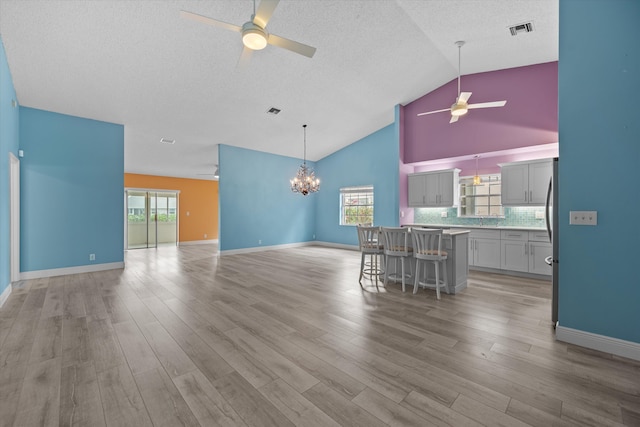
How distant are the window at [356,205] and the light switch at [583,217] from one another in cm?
584

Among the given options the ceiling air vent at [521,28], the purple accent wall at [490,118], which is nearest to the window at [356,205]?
the purple accent wall at [490,118]

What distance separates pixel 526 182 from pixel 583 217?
3.11 meters

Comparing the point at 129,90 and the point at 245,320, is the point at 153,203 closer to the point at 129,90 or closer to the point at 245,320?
the point at 129,90

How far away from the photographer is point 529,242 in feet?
15.8

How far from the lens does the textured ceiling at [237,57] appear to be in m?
3.42

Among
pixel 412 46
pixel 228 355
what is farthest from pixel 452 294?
pixel 412 46

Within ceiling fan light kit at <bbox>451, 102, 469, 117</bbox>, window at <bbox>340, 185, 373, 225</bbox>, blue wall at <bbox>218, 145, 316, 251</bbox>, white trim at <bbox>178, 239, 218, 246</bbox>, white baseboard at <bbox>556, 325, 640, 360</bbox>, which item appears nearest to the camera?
white baseboard at <bbox>556, 325, 640, 360</bbox>

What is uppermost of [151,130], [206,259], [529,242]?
[151,130]

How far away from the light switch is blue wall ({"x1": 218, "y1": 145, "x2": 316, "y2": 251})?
23.1 ft

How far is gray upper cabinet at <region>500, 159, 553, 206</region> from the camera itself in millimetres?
4816

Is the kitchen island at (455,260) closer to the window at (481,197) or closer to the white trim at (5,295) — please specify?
the window at (481,197)

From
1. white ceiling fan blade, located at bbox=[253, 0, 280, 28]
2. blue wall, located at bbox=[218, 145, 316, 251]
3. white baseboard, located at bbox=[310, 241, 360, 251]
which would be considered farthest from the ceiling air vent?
blue wall, located at bbox=[218, 145, 316, 251]

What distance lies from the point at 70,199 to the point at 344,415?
6285 millimetres

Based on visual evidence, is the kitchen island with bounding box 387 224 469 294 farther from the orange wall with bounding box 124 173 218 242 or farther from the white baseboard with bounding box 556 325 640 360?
the orange wall with bounding box 124 173 218 242
